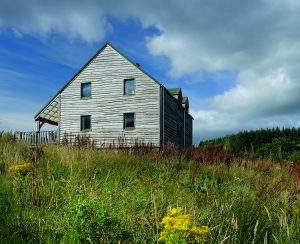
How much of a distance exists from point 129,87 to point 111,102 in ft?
→ 6.19

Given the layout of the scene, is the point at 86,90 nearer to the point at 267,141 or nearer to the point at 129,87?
the point at 129,87

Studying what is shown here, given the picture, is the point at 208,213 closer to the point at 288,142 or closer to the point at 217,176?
the point at 217,176

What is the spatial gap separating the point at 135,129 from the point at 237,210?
2436cm

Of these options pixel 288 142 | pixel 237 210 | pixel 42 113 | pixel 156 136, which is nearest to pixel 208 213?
pixel 237 210

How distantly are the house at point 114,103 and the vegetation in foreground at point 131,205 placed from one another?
18898 millimetres

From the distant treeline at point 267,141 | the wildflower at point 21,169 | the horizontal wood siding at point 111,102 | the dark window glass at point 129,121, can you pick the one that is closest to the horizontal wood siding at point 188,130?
the dark window glass at point 129,121

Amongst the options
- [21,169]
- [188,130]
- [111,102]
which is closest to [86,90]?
[111,102]

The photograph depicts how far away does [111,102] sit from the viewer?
30391 mm

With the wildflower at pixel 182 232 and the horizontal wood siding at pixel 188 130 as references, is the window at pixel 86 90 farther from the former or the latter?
the wildflower at pixel 182 232

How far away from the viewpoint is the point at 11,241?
4.11 m

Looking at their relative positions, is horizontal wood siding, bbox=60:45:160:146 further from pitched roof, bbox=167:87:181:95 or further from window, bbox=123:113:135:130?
pitched roof, bbox=167:87:181:95

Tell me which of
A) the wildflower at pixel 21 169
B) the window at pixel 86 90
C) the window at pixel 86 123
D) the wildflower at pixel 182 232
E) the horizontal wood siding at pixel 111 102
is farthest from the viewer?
the window at pixel 86 90

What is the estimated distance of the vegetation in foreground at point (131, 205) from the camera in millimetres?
3729

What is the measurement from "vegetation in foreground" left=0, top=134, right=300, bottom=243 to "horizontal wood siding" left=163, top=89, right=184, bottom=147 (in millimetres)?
19988
